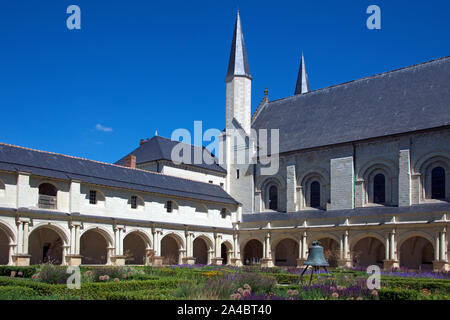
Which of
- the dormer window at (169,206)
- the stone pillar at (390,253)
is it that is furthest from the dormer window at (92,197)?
the stone pillar at (390,253)

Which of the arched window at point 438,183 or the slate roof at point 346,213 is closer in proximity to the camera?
the slate roof at point 346,213

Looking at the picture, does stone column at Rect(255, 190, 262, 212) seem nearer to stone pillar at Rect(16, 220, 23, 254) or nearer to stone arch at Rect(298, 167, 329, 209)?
stone arch at Rect(298, 167, 329, 209)

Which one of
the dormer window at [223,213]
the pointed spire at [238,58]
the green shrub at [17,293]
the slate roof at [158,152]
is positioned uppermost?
the pointed spire at [238,58]

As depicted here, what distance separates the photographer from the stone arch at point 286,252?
1479 inches

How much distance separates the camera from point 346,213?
3297 centimetres

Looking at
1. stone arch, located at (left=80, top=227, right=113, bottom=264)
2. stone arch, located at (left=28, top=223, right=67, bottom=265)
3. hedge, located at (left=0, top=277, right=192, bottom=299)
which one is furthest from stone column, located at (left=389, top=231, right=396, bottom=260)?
stone arch, located at (left=28, top=223, right=67, bottom=265)

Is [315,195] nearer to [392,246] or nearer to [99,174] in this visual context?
[392,246]

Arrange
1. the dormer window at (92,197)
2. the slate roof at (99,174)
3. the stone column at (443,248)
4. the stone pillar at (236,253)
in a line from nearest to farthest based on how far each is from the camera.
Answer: the slate roof at (99,174) → the stone column at (443,248) → the dormer window at (92,197) → the stone pillar at (236,253)

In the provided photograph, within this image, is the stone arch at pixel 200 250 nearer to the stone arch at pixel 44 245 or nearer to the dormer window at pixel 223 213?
→ the dormer window at pixel 223 213

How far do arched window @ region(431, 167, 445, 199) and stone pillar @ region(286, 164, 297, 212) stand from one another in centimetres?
969

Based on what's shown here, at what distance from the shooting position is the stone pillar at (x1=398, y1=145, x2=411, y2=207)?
101 ft

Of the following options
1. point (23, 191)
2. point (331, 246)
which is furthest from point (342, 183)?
point (23, 191)

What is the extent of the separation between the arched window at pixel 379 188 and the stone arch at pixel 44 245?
19.9 metres
